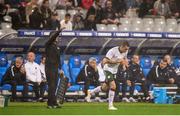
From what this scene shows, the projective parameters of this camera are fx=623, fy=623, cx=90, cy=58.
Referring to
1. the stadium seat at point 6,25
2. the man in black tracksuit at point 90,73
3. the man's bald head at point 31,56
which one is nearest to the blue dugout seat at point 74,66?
the man in black tracksuit at point 90,73

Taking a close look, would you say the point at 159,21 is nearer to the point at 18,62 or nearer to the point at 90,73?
the point at 90,73

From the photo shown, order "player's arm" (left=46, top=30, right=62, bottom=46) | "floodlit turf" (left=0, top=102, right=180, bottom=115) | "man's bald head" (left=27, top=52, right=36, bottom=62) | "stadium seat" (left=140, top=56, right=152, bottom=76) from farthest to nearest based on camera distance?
"stadium seat" (left=140, top=56, right=152, bottom=76) → "man's bald head" (left=27, top=52, right=36, bottom=62) → "player's arm" (left=46, top=30, right=62, bottom=46) → "floodlit turf" (left=0, top=102, right=180, bottom=115)

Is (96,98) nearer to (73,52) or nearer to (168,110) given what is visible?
(73,52)

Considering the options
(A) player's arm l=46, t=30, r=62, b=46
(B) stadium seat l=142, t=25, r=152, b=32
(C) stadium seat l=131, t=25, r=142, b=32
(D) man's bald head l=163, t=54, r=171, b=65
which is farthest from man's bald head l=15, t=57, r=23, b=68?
(B) stadium seat l=142, t=25, r=152, b=32

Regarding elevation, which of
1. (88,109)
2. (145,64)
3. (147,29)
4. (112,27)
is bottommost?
(88,109)

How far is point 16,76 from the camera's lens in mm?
20438

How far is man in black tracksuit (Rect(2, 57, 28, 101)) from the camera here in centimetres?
2039

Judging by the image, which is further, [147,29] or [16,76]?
[147,29]

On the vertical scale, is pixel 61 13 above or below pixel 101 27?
above

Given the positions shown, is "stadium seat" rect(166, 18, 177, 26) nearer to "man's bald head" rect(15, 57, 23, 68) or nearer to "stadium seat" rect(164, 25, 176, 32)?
"stadium seat" rect(164, 25, 176, 32)

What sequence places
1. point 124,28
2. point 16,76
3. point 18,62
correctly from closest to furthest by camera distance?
point 16,76 < point 18,62 < point 124,28

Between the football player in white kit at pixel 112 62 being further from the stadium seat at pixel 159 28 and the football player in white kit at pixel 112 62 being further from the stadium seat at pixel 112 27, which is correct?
the stadium seat at pixel 159 28

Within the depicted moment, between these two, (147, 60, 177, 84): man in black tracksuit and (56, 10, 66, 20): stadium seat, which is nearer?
(147, 60, 177, 84): man in black tracksuit

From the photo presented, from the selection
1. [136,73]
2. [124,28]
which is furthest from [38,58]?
[124,28]
